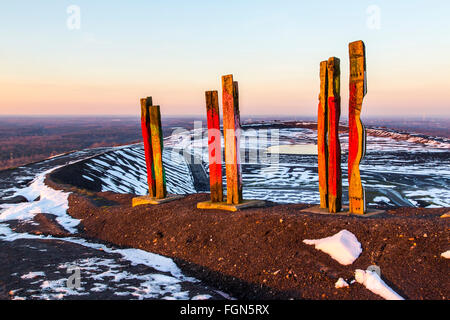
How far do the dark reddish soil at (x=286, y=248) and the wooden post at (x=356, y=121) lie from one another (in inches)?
32.9

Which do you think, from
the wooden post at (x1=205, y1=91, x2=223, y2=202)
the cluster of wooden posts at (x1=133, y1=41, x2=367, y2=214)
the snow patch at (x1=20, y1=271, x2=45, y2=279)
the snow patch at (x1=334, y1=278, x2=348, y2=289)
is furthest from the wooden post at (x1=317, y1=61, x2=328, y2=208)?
the snow patch at (x1=20, y1=271, x2=45, y2=279)

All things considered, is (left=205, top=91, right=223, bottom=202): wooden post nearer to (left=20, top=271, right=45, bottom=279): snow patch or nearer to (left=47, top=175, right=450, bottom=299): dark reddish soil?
(left=47, top=175, right=450, bottom=299): dark reddish soil

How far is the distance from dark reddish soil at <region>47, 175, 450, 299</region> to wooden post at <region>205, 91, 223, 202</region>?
795mm

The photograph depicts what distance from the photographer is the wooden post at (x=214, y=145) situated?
10523 mm

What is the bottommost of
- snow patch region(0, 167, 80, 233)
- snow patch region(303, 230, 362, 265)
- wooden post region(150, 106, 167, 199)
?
snow patch region(0, 167, 80, 233)

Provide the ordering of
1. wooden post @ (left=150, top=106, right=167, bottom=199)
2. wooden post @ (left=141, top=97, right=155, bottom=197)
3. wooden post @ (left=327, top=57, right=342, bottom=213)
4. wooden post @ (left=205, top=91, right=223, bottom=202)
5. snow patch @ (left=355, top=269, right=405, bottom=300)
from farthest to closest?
wooden post @ (left=141, top=97, right=155, bottom=197) < wooden post @ (left=150, top=106, right=167, bottom=199) < wooden post @ (left=205, top=91, right=223, bottom=202) < wooden post @ (left=327, top=57, right=342, bottom=213) < snow patch @ (left=355, top=269, right=405, bottom=300)

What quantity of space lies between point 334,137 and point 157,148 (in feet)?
18.3

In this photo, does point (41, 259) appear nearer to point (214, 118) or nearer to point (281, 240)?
point (281, 240)

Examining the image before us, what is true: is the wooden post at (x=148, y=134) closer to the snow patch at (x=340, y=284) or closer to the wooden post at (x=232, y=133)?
the wooden post at (x=232, y=133)

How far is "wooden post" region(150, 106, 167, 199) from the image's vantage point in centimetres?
1180

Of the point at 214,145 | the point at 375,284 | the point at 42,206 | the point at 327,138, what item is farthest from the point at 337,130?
the point at 42,206
